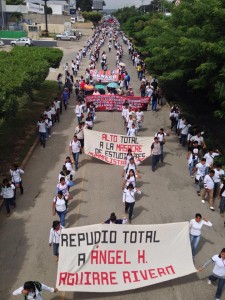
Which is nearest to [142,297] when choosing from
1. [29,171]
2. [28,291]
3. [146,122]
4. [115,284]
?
[115,284]

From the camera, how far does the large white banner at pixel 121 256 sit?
8.02m

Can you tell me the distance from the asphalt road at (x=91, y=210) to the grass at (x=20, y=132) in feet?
2.53

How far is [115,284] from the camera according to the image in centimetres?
809

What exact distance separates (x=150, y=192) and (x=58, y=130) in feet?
26.4

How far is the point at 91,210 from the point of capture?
12.0m

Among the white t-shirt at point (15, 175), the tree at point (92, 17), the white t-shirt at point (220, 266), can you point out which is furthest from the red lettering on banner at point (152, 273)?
the tree at point (92, 17)

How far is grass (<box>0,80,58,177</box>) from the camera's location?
15.7 m

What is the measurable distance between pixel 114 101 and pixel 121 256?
15570 millimetres

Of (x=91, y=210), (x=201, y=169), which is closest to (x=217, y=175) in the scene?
(x=201, y=169)

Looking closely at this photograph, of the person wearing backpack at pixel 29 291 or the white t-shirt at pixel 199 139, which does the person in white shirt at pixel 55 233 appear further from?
the white t-shirt at pixel 199 139

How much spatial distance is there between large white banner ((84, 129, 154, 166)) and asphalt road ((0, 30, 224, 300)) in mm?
434

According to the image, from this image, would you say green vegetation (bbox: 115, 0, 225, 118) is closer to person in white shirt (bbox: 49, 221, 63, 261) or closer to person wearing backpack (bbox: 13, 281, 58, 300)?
person in white shirt (bbox: 49, 221, 63, 261)

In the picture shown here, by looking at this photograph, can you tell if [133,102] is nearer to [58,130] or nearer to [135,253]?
[58,130]

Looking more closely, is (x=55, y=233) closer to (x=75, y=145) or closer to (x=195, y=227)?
(x=195, y=227)
